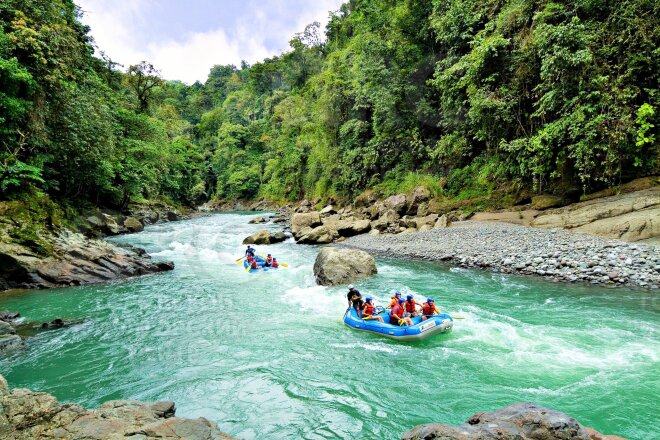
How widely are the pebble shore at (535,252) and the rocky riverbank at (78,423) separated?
11.2 meters

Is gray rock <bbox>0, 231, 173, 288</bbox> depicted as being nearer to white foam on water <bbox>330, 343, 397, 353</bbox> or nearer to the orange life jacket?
white foam on water <bbox>330, 343, 397, 353</bbox>

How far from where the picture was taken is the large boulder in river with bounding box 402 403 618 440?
10.7 ft

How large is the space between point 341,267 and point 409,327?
5.26 m

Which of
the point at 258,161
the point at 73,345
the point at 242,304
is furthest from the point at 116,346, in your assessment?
the point at 258,161

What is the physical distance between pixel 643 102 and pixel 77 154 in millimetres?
24134

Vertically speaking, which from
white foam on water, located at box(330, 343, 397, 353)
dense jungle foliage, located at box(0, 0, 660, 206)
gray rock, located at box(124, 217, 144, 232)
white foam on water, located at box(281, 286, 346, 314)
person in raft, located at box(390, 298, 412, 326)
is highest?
dense jungle foliage, located at box(0, 0, 660, 206)

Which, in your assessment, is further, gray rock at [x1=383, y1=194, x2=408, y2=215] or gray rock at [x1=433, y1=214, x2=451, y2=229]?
gray rock at [x1=383, y1=194, x2=408, y2=215]

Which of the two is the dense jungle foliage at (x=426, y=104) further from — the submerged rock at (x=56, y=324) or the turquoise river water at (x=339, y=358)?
the submerged rock at (x=56, y=324)

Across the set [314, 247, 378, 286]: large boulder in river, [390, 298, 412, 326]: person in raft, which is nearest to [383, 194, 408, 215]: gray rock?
[314, 247, 378, 286]: large boulder in river

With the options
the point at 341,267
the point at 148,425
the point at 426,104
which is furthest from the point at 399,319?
the point at 426,104

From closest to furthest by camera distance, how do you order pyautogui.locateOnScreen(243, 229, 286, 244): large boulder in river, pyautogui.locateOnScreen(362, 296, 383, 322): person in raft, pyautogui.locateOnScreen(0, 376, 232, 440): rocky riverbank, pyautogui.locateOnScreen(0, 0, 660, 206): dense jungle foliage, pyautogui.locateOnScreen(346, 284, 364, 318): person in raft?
1. pyautogui.locateOnScreen(0, 376, 232, 440): rocky riverbank
2. pyautogui.locateOnScreen(362, 296, 383, 322): person in raft
3. pyautogui.locateOnScreen(346, 284, 364, 318): person in raft
4. pyautogui.locateOnScreen(0, 0, 660, 206): dense jungle foliage
5. pyautogui.locateOnScreen(243, 229, 286, 244): large boulder in river

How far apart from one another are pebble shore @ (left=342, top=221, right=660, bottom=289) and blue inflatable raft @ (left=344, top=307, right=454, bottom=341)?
17.6ft

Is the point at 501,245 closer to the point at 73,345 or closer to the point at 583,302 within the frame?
the point at 583,302

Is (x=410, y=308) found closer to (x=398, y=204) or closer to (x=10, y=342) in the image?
(x=10, y=342)
